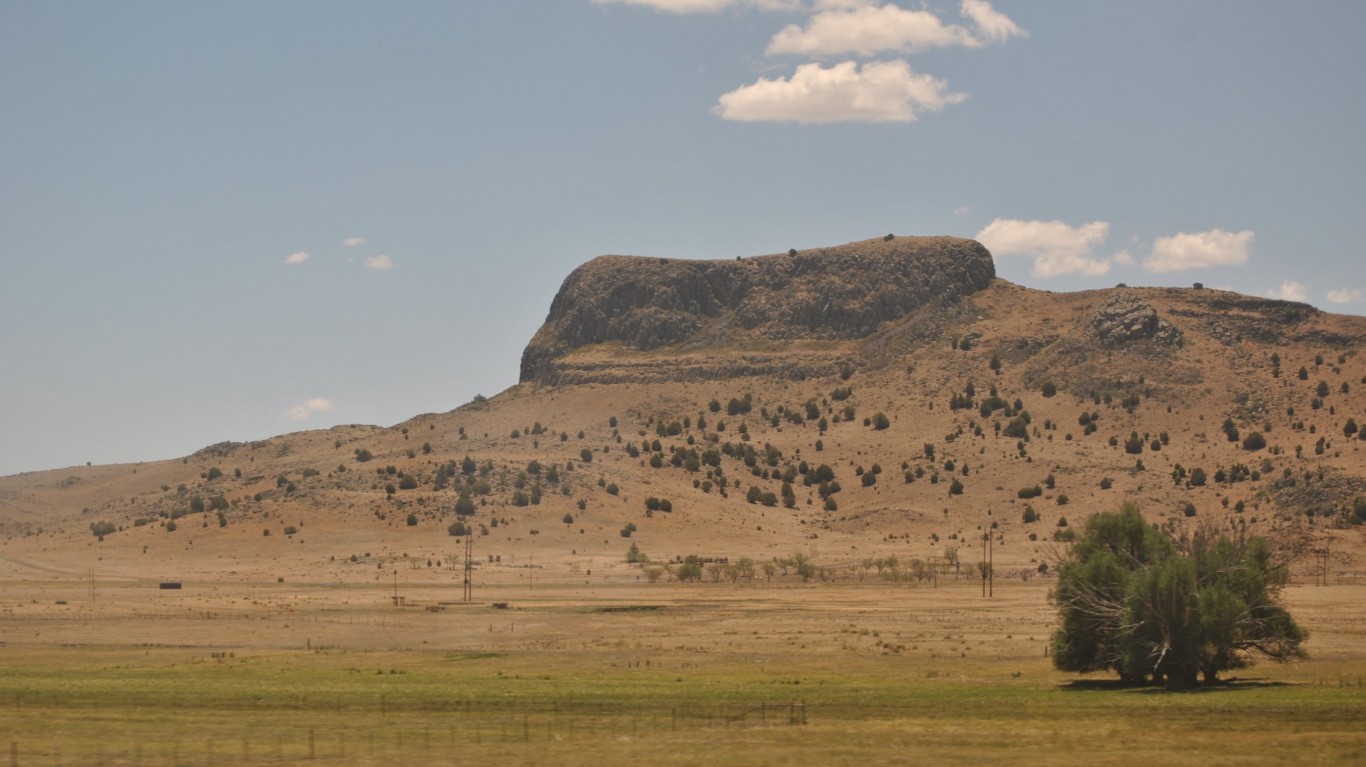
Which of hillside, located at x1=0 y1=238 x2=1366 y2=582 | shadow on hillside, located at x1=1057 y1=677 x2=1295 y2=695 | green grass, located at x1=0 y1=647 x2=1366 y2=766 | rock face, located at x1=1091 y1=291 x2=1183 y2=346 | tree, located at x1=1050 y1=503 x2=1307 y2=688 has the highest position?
rock face, located at x1=1091 y1=291 x2=1183 y2=346

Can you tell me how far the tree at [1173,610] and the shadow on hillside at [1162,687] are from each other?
0.44 m

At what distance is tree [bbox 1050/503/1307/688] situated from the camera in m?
51.7

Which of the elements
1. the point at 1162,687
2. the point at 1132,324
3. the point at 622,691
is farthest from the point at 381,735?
the point at 1132,324

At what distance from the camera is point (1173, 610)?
5147 cm

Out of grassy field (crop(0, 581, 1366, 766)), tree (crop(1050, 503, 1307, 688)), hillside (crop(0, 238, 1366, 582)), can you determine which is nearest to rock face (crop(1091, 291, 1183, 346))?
hillside (crop(0, 238, 1366, 582))

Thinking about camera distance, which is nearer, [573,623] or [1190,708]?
[1190,708]

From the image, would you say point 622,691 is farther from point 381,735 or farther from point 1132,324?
point 1132,324

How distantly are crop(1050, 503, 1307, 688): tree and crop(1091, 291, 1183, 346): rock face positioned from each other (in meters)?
134

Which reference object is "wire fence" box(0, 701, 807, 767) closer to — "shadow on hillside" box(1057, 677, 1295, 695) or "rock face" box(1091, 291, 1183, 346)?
"shadow on hillside" box(1057, 677, 1295, 695)

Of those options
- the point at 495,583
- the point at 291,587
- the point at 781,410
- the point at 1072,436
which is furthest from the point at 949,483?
the point at 291,587

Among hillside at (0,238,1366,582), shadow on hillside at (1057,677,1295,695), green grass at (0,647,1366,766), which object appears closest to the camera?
green grass at (0,647,1366,766)

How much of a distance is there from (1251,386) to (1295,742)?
13980cm

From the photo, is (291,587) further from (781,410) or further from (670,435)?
(781,410)

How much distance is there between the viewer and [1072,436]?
169000 millimetres
